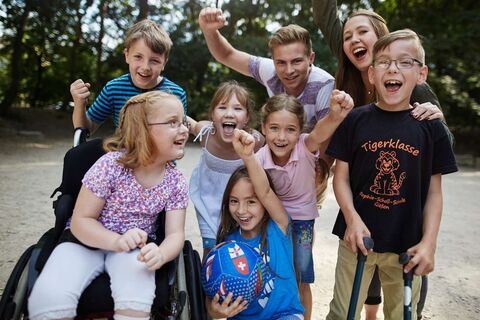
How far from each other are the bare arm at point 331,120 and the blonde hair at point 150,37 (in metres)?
0.96

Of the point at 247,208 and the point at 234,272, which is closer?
the point at 234,272

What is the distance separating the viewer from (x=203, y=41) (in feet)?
41.0

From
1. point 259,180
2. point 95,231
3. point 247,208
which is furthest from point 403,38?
point 95,231

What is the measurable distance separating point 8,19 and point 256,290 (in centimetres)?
1278

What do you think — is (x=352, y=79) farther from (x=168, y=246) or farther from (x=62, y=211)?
(x=62, y=211)

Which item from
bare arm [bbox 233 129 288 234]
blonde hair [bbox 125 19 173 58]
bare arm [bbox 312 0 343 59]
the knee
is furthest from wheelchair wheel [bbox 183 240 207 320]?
bare arm [bbox 312 0 343 59]

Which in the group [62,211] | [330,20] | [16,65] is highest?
[16,65]

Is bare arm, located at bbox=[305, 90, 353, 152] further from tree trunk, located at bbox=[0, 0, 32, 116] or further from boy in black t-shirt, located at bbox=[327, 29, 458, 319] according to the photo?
tree trunk, located at bbox=[0, 0, 32, 116]

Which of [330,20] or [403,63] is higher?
[330,20]

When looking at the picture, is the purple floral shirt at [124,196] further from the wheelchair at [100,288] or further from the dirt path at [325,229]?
the dirt path at [325,229]

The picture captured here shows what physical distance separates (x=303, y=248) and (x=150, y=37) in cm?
141

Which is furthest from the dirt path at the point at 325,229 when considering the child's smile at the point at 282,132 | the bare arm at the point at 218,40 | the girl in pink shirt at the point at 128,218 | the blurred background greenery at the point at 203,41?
the blurred background greenery at the point at 203,41

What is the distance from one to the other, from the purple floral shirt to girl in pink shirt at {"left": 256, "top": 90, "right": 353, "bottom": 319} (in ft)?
1.88

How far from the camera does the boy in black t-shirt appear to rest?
1866 millimetres
